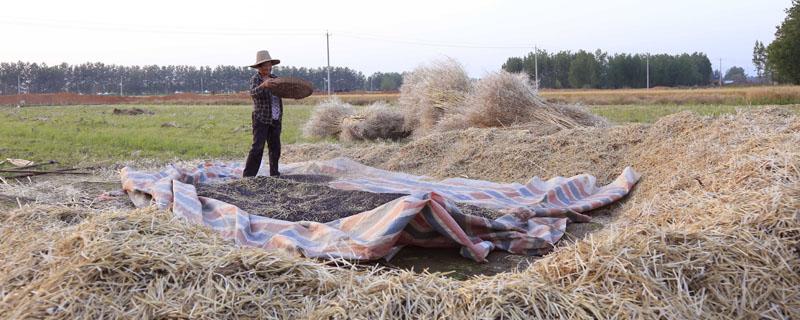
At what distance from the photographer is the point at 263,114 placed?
19.3 feet

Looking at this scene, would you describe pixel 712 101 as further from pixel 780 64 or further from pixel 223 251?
pixel 223 251

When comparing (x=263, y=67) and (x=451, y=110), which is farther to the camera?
(x=451, y=110)

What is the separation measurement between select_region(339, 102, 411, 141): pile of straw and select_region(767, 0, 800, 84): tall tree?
29.2 metres

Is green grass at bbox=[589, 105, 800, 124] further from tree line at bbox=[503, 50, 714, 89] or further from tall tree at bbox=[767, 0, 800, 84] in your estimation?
tree line at bbox=[503, 50, 714, 89]

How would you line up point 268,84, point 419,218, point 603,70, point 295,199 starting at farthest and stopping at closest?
point 603,70, point 268,84, point 295,199, point 419,218

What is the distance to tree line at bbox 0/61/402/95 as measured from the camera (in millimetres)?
82188

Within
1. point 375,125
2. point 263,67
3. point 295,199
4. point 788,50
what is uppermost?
point 788,50

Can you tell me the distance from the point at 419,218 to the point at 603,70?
227 ft

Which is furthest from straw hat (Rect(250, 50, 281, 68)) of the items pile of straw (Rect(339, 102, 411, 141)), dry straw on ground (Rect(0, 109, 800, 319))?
pile of straw (Rect(339, 102, 411, 141))

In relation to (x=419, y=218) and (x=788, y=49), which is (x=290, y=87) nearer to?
(x=419, y=218)

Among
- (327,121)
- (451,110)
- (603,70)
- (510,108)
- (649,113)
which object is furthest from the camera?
(603,70)

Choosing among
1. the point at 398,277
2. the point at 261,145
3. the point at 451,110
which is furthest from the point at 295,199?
the point at 451,110

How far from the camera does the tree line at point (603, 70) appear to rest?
6581 centimetres

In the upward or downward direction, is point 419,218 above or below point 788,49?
below
